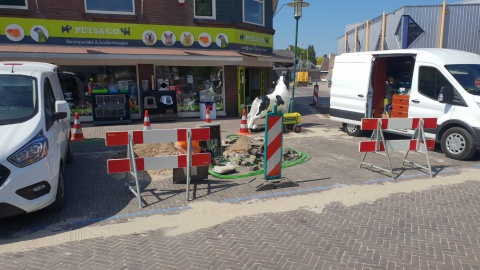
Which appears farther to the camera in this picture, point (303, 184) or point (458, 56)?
point (458, 56)

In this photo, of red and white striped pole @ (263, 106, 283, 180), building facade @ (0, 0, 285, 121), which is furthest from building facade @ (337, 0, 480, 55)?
red and white striped pole @ (263, 106, 283, 180)

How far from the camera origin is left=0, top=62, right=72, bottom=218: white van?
4074 millimetres

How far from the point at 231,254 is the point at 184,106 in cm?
1160

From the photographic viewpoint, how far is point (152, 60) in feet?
44.3

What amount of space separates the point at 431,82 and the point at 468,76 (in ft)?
2.50

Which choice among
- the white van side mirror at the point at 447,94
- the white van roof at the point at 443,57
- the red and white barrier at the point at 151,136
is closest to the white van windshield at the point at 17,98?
the red and white barrier at the point at 151,136

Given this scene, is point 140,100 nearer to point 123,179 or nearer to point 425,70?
point 123,179

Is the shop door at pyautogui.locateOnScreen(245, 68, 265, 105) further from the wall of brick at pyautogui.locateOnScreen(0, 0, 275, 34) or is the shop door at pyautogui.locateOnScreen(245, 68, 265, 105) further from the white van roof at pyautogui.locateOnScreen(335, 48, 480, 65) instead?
the white van roof at pyautogui.locateOnScreen(335, 48, 480, 65)

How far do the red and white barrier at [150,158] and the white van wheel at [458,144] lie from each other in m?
5.79

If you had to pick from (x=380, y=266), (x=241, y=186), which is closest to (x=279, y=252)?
(x=380, y=266)

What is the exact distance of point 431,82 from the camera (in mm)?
8461

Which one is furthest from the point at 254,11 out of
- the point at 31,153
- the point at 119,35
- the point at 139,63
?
the point at 31,153

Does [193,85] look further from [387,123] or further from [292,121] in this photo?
[387,123]

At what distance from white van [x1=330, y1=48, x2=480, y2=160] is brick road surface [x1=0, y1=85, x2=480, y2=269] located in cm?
119
